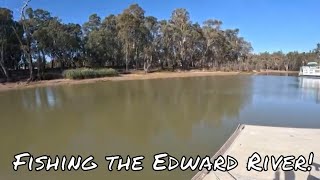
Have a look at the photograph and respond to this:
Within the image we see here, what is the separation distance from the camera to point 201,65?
7550 cm

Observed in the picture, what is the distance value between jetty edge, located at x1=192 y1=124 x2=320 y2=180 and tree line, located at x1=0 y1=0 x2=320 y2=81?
3356 centimetres

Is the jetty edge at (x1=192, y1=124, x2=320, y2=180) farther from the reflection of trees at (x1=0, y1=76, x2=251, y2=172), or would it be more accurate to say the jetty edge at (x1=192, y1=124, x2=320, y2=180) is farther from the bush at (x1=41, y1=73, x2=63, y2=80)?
the bush at (x1=41, y1=73, x2=63, y2=80)

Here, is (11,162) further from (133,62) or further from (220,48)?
(220,48)

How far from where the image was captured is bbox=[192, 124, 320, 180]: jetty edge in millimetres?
6008

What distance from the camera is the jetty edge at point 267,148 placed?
6.01m

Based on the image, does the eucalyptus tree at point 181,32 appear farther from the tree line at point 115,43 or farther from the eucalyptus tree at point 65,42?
the eucalyptus tree at point 65,42

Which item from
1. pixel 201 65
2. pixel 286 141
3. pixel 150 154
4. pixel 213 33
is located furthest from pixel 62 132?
pixel 201 65

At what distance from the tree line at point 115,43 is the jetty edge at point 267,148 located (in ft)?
110

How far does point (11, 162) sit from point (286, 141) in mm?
7167

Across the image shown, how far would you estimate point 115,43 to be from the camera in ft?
179

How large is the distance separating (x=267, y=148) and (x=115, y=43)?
160ft

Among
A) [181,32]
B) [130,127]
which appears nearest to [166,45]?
[181,32]

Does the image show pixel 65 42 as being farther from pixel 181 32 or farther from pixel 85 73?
pixel 181 32

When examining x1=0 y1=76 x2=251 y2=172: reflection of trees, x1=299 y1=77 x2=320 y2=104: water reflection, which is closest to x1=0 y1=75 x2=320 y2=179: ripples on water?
x1=0 y1=76 x2=251 y2=172: reflection of trees
